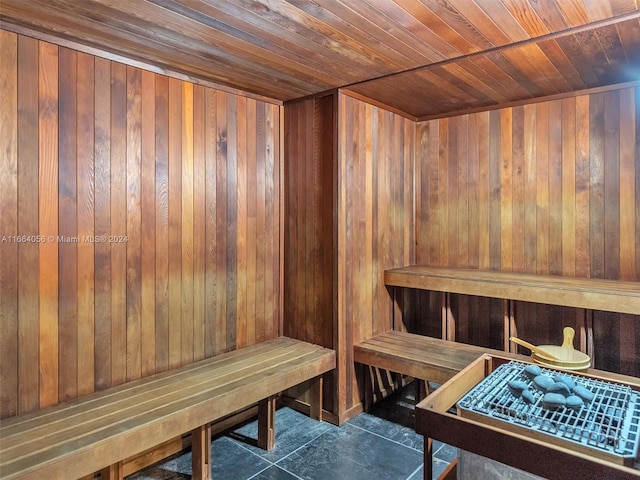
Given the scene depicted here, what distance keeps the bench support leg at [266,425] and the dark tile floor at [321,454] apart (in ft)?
0.16

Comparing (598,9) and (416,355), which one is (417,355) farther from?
(598,9)

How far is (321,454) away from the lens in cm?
265

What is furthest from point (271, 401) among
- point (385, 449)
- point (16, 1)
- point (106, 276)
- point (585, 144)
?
point (585, 144)

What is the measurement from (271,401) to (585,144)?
285cm

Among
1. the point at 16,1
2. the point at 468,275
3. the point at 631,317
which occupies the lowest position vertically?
the point at 631,317

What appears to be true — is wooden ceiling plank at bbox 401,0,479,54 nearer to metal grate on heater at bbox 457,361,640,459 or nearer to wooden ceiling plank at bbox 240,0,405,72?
wooden ceiling plank at bbox 240,0,405,72

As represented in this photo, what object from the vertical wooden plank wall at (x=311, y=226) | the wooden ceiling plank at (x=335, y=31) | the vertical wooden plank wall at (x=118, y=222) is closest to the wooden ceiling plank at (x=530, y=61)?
the wooden ceiling plank at (x=335, y=31)

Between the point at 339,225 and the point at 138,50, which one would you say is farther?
the point at 339,225

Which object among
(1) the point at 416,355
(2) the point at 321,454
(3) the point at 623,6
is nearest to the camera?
(3) the point at 623,6

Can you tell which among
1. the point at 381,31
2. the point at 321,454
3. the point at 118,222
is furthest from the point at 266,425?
the point at 381,31

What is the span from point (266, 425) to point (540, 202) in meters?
2.58

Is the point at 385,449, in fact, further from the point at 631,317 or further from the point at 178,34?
the point at 178,34

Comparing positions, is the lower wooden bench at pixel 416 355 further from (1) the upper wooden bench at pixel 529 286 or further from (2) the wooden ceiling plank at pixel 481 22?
(2) the wooden ceiling plank at pixel 481 22

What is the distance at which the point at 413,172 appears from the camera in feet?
12.6
